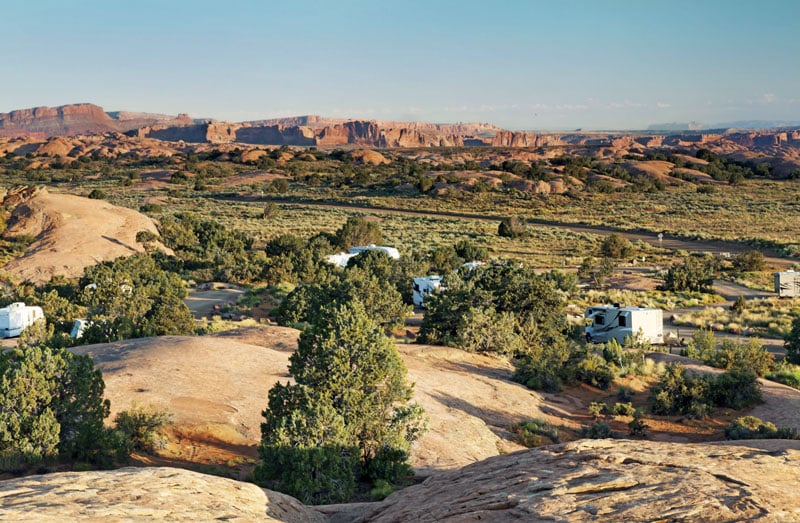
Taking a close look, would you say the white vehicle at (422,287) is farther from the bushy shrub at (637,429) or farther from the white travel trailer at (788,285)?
the white travel trailer at (788,285)

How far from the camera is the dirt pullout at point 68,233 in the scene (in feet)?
112

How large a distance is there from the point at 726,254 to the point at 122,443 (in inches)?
1826

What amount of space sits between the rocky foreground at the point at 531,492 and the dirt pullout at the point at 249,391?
393cm

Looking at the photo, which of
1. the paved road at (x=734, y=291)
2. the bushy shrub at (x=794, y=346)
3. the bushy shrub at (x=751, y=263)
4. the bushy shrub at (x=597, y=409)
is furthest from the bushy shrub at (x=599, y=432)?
the bushy shrub at (x=751, y=263)

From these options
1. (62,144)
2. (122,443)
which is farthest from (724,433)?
(62,144)

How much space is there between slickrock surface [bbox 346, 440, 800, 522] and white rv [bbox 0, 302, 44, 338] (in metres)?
18.9

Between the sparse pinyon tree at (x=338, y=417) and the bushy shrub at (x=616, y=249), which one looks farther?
the bushy shrub at (x=616, y=249)

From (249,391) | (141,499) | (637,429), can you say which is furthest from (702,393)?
(141,499)

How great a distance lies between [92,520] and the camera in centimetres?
615

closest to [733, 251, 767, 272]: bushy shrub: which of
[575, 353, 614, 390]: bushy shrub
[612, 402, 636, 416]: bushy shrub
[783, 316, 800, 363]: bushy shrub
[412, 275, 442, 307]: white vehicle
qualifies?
[783, 316, 800, 363]: bushy shrub

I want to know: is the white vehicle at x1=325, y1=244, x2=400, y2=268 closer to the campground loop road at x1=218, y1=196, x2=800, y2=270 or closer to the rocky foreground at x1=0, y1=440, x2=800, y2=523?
the campground loop road at x1=218, y1=196, x2=800, y2=270

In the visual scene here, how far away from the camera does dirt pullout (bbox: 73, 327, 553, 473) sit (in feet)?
40.4

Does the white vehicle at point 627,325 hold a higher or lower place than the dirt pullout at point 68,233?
lower

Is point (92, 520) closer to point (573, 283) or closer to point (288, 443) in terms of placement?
point (288, 443)
